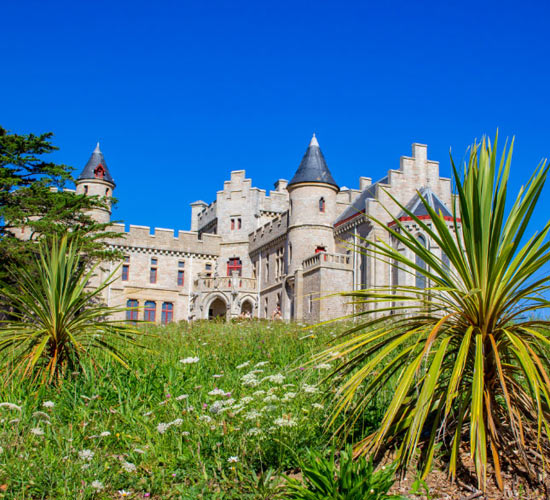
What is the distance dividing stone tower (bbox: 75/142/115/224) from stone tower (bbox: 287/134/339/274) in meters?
11.4

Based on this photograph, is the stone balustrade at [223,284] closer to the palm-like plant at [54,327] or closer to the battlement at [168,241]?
the battlement at [168,241]

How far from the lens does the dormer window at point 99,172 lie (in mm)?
37250

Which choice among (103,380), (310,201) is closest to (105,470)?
(103,380)

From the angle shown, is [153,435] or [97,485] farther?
[153,435]

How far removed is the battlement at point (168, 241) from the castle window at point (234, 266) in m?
1.06

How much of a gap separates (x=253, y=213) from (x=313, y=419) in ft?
116

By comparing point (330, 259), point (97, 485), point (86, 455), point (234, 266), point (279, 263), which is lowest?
point (97, 485)

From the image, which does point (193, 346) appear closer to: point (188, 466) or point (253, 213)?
point (188, 466)

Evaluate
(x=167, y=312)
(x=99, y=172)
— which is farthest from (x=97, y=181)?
(x=167, y=312)

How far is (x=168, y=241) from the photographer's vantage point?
3906cm

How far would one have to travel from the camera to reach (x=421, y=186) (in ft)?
106

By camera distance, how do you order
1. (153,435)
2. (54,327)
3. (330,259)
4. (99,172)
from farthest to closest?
1. (99,172)
2. (330,259)
3. (54,327)
4. (153,435)

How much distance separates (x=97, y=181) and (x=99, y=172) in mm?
678

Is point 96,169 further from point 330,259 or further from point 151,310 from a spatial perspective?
point 330,259
